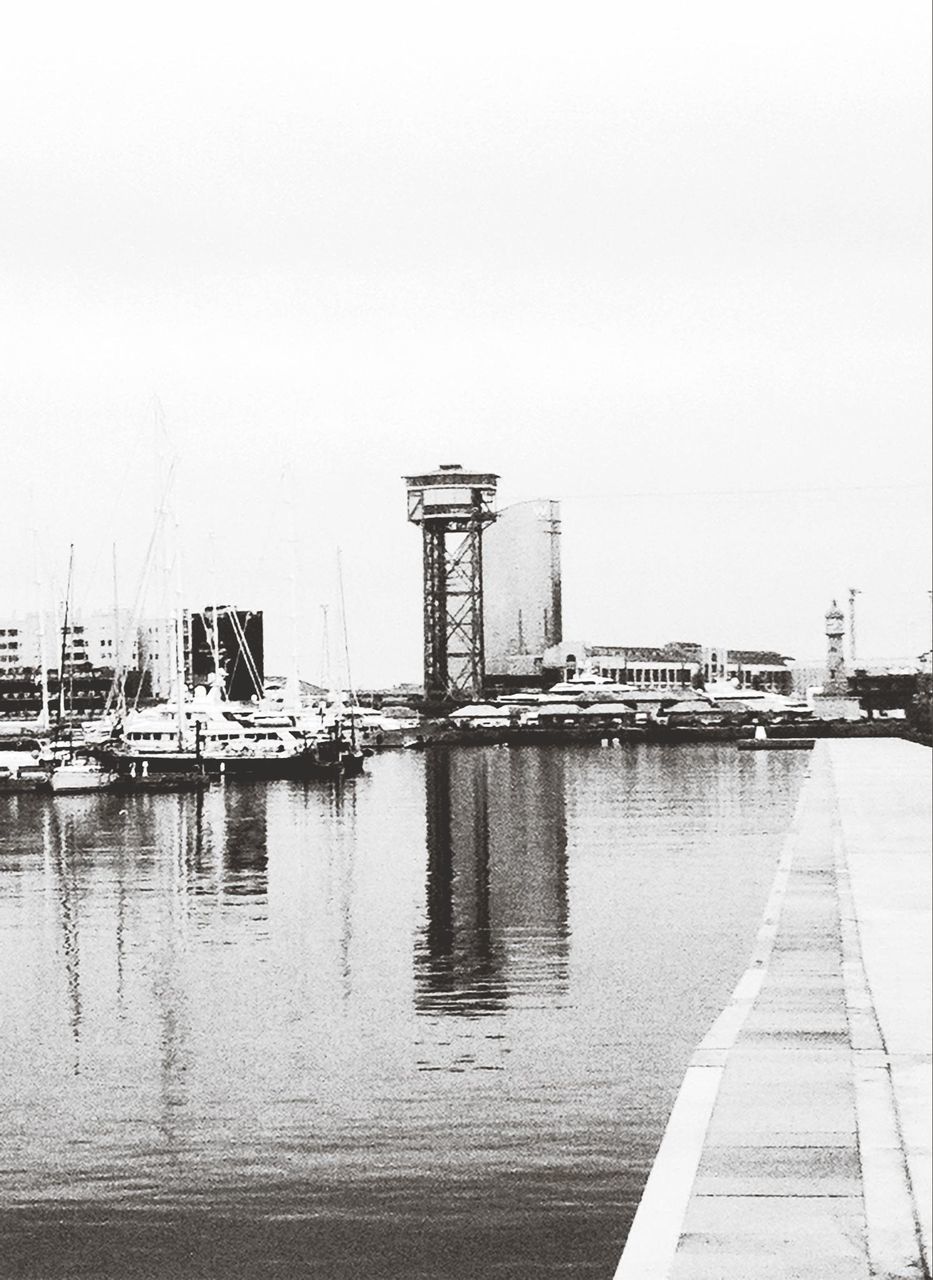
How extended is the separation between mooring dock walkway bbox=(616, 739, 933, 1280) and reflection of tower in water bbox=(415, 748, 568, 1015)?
425 cm

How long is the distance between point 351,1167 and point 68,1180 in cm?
236

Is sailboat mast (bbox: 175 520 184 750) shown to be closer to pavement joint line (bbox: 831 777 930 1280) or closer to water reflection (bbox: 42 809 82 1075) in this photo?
water reflection (bbox: 42 809 82 1075)

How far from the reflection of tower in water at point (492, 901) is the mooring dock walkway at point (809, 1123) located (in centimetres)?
425

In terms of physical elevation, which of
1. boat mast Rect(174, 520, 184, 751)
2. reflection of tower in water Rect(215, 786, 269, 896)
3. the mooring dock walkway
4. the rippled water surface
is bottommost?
reflection of tower in water Rect(215, 786, 269, 896)

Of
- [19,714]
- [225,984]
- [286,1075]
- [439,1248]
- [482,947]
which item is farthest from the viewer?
[19,714]

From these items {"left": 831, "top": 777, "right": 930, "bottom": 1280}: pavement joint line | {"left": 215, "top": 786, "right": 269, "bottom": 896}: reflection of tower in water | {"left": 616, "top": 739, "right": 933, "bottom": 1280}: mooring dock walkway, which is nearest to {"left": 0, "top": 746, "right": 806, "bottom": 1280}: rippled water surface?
{"left": 215, "top": 786, "right": 269, "bottom": 896}: reflection of tower in water

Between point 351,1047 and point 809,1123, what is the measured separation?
874 centimetres

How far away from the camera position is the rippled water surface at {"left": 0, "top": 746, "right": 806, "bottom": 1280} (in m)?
14.1

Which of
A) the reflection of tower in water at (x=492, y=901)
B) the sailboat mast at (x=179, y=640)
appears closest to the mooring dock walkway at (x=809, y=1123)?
the reflection of tower in water at (x=492, y=901)

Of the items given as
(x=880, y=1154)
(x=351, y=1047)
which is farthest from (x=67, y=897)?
(x=880, y=1154)

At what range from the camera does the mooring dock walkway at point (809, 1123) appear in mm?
10727

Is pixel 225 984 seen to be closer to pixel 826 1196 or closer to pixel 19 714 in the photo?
pixel 826 1196

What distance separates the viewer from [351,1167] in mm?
15711

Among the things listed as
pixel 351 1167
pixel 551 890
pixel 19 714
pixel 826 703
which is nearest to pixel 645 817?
pixel 551 890
